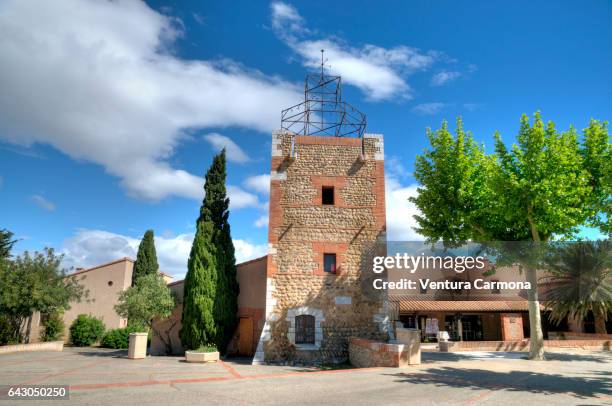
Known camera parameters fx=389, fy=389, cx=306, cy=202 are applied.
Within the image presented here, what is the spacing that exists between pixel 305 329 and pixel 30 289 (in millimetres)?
13985

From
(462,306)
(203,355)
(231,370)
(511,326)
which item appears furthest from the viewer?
(462,306)

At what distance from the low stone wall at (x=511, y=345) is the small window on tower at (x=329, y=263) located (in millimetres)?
7371

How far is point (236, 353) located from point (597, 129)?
18.3 metres

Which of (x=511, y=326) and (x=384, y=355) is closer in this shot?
(x=384, y=355)

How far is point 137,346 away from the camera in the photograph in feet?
56.0

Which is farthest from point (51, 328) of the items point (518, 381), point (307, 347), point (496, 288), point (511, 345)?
point (496, 288)

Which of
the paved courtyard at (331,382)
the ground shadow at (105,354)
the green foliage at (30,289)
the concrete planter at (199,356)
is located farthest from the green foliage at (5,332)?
the concrete planter at (199,356)

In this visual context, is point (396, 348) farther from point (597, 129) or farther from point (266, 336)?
point (597, 129)

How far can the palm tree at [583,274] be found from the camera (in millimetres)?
16109

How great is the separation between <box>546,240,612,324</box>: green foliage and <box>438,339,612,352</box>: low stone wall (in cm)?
348

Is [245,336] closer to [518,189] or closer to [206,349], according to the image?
[206,349]

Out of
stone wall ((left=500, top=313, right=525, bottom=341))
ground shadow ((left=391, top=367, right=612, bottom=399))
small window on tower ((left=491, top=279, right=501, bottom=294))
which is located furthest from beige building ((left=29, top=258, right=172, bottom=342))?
small window on tower ((left=491, top=279, right=501, bottom=294))

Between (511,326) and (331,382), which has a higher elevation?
(511,326)

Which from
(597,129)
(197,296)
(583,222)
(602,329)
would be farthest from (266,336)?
(602,329)
